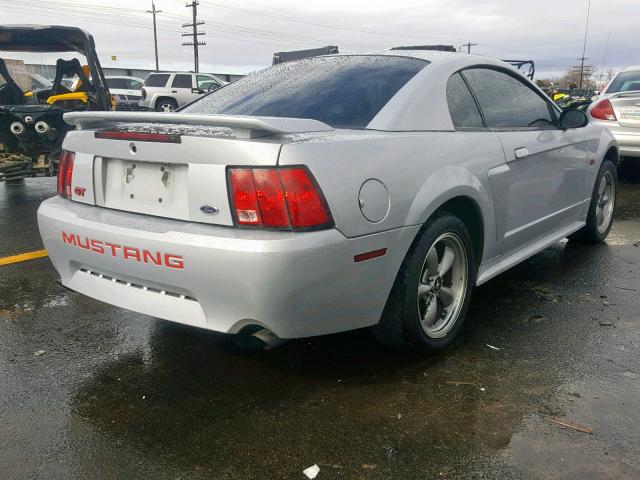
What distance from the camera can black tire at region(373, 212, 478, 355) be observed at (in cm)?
266

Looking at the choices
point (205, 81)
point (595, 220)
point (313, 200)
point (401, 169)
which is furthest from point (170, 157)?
point (205, 81)

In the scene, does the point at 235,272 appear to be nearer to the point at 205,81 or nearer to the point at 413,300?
the point at 413,300

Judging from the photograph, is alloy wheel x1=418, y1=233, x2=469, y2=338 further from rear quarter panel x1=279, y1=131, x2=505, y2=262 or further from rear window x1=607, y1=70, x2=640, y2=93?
rear window x1=607, y1=70, x2=640, y2=93

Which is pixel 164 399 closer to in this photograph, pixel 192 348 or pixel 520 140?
pixel 192 348

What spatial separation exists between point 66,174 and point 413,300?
1831 mm

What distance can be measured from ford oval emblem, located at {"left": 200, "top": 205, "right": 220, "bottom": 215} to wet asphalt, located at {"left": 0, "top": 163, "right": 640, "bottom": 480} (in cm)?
84

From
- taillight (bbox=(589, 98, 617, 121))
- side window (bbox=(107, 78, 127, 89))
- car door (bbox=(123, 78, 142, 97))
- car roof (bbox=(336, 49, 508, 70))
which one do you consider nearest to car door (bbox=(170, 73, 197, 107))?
car door (bbox=(123, 78, 142, 97))

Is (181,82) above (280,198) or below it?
above

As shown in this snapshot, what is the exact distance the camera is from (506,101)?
11.9 ft

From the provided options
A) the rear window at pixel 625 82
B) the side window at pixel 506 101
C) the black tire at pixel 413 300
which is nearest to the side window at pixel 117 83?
the rear window at pixel 625 82

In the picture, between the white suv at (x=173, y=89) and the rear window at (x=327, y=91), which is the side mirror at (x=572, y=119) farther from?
the white suv at (x=173, y=89)

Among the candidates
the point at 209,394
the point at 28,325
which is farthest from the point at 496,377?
the point at 28,325

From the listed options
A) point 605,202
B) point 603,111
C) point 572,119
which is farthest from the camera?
point 603,111

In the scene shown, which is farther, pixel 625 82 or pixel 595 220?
pixel 625 82
